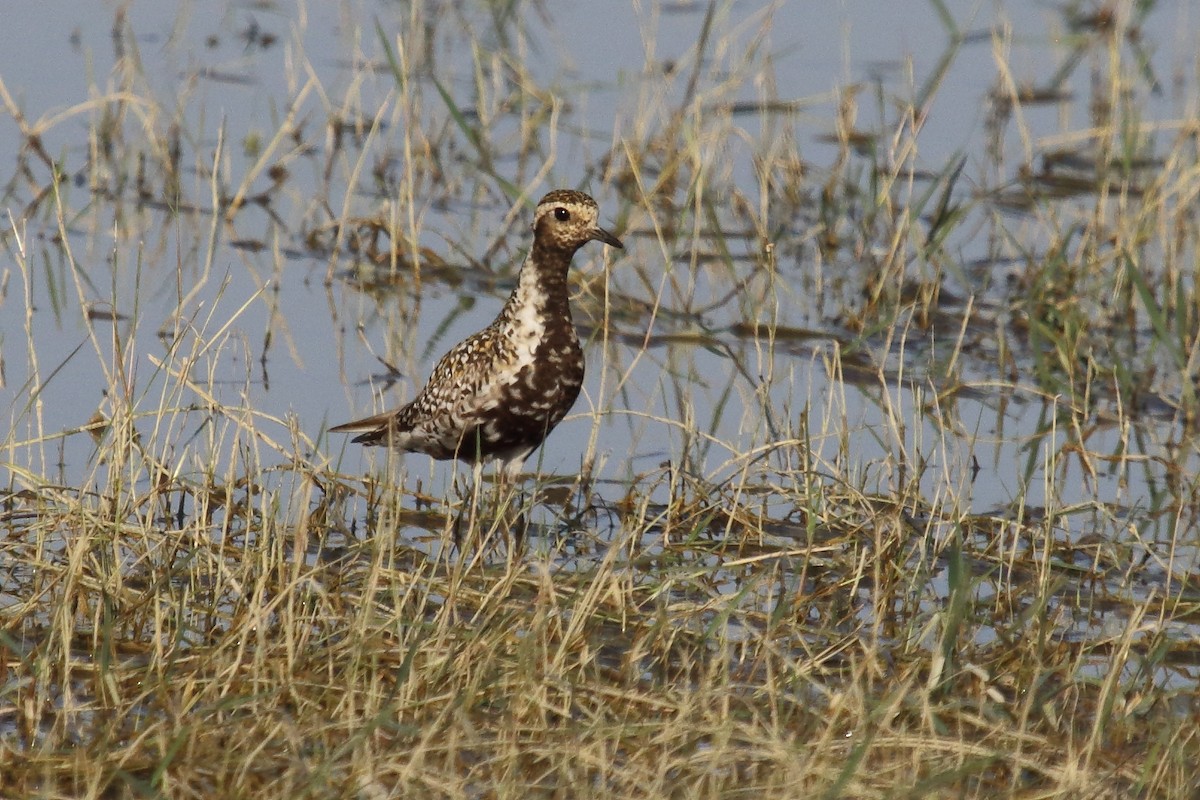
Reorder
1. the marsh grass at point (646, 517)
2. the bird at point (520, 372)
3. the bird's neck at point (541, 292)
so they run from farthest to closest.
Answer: the bird's neck at point (541, 292)
the bird at point (520, 372)
the marsh grass at point (646, 517)

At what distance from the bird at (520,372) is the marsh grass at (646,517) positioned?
1.14 ft

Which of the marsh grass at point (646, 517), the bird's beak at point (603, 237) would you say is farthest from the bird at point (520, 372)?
the marsh grass at point (646, 517)

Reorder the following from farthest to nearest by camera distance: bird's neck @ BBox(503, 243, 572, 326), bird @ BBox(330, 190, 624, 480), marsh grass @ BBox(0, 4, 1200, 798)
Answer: bird's neck @ BBox(503, 243, 572, 326), bird @ BBox(330, 190, 624, 480), marsh grass @ BBox(0, 4, 1200, 798)

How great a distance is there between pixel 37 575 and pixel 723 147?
23.0 ft

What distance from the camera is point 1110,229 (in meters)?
11.7

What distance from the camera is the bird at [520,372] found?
820cm

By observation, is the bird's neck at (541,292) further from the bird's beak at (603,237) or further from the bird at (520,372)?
the bird's beak at (603,237)

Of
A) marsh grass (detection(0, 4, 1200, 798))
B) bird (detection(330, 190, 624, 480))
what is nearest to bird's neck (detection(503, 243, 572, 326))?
bird (detection(330, 190, 624, 480))

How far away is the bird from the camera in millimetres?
8195

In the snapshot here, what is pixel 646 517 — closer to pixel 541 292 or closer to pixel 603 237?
pixel 541 292

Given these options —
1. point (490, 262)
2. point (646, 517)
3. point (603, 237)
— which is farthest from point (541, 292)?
point (490, 262)

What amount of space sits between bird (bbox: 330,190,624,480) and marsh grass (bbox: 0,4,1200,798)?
0.35 meters

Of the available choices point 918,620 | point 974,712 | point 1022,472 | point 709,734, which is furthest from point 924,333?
point 709,734

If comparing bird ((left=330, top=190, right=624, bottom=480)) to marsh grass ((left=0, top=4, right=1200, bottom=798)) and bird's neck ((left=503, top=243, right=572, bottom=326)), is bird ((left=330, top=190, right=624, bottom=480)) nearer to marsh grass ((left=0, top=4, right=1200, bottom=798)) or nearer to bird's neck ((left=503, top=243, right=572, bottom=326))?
bird's neck ((left=503, top=243, right=572, bottom=326))
